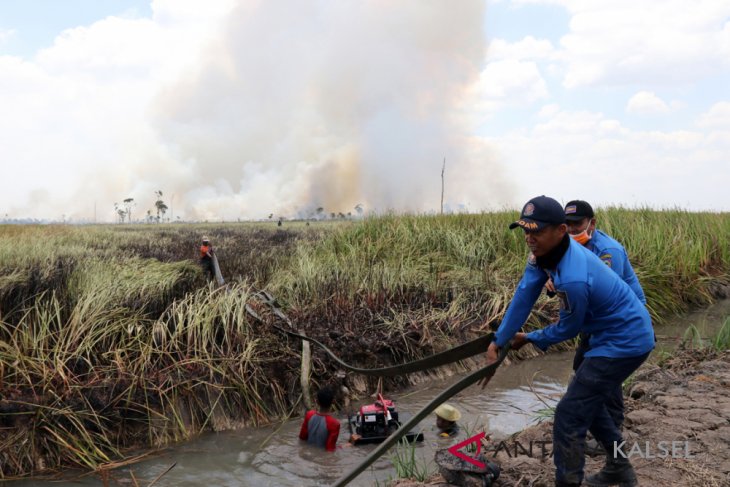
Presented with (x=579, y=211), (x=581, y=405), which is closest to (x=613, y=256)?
(x=579, y=211)

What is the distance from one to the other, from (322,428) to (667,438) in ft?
9.40

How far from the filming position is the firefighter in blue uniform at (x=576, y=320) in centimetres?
284

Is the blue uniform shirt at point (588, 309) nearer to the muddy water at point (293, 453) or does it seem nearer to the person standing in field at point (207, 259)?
the muddy water at point (293, 453)

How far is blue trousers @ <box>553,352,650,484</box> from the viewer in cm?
301

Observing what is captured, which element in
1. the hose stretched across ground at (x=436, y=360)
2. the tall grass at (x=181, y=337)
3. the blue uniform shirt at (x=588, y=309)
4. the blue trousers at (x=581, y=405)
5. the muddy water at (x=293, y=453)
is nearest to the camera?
the hose stretched across ground at (x=436, y=360)

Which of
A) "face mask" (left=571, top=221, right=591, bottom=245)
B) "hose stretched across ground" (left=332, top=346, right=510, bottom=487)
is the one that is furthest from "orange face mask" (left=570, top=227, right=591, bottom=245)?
"hose stretched across ground" (left=332, top=346, right=510, bottom=487)

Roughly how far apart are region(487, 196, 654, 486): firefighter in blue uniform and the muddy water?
55.7 inches

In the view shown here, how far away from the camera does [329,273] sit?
921cm

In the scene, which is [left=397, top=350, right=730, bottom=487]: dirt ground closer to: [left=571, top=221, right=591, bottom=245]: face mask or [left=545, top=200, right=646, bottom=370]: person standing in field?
[left=545, top=200, right=646, bottom=370]: person standing in field

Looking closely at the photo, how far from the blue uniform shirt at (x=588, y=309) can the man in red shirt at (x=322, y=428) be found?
2.67 m

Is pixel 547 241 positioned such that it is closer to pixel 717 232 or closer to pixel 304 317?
pixel 304 317

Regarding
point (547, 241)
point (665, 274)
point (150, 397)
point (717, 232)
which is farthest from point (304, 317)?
point (717, 232)

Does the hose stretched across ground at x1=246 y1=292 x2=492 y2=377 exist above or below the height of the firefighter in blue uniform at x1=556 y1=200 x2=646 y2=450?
below

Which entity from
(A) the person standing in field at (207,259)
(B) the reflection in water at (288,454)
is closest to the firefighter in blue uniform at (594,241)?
(B) the reflection in water at (288,454)
